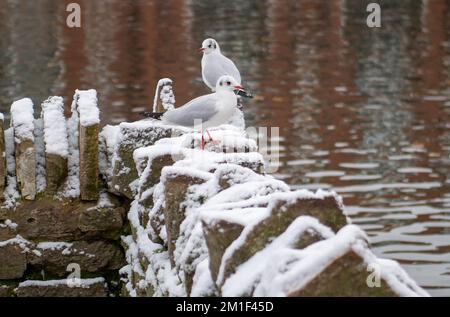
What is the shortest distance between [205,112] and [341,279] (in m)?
4.59

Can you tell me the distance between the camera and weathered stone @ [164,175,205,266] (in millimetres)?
5621

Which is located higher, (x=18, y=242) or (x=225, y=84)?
(x=225, y=84)

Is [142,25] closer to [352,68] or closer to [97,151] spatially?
[352,68]

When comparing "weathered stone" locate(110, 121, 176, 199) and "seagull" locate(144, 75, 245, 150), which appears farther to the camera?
"seagull" locate(144, 75, 245, 150)

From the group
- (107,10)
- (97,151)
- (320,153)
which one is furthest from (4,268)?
(107,10)

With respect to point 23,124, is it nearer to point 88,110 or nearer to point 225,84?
point 88,110

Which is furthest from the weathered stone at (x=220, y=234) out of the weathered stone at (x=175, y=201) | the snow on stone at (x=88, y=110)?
the snow on stone at (x=88, y=110)

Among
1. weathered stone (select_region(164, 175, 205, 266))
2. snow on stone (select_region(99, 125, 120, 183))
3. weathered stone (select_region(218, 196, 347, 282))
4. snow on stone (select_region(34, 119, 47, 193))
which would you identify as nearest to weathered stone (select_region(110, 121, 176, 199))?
snow on stone (select_region(99, 125, 120, 183))

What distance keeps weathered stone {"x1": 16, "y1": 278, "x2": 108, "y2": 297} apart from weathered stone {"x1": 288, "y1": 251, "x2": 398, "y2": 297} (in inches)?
175

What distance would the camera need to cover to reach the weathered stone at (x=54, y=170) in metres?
7.84

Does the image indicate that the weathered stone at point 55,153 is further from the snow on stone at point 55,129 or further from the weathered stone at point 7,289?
the weathered stone at point 7,289

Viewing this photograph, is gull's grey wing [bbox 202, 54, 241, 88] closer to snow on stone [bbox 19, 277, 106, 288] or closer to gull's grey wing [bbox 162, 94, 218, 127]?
gull's grey wing [bbox 162, 94, 218, 127]

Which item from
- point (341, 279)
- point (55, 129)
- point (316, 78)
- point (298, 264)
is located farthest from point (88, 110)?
point (316, 78)

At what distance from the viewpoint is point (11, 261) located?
786 cm
